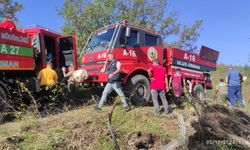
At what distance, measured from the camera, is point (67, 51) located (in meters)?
11.8

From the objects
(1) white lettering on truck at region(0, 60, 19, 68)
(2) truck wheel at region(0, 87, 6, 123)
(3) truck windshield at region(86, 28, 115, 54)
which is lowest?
(2) truck wheel at region(0, 87, 6, 123)

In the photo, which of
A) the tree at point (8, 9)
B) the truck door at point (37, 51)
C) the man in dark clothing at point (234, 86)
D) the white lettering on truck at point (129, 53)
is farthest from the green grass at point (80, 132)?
the tree at point (8, 9)

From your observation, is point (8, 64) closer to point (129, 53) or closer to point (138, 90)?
point (129, 53)

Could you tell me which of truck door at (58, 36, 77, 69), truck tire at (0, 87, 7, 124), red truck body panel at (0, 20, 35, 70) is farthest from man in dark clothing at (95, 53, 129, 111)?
truck door at (58, 36, 77, 69)

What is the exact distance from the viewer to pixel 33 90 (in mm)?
9688

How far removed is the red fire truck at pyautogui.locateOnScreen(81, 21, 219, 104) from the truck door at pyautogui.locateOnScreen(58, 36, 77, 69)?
59 cm

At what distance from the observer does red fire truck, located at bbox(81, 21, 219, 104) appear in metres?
10.1

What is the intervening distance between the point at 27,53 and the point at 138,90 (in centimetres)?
321

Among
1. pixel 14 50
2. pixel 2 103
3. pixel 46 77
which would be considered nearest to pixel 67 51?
pixel 46 77

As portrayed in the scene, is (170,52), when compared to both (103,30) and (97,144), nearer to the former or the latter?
(103,30)

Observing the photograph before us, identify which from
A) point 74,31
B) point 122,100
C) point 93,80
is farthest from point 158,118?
point 74,31

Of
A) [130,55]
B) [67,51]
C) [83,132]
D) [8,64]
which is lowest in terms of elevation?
[83,132]

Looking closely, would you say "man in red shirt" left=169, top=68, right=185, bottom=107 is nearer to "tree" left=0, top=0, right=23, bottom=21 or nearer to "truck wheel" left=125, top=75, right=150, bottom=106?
"truck wheel" left=125, top=75, right=150, bottom=106

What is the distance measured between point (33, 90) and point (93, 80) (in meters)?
1.64
